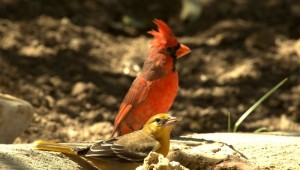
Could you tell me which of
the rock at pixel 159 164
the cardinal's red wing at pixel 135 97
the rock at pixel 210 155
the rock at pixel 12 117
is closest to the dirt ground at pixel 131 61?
the rock at pixel 12 117

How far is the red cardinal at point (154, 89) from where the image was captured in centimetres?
611

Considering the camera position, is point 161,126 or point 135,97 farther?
point 135,97

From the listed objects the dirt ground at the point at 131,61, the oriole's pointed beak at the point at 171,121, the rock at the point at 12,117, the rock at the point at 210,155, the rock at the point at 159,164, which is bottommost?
the rock at the point at 159,164

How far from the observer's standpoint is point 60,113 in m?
7.89

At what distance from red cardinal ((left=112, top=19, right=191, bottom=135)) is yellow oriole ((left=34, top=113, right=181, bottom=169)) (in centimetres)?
83

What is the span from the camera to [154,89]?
614 cm

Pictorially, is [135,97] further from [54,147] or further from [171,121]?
[54,147]

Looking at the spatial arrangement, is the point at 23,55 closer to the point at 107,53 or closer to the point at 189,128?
the point at 107,53

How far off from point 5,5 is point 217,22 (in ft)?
8.07

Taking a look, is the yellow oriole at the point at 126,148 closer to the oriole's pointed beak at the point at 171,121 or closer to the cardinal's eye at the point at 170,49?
the oriole's pointed beak at the point at 171,121

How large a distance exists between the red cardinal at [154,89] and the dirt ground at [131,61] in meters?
1.36

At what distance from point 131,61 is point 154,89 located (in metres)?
2.83

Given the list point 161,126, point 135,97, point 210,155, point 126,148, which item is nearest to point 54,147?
point 126,148

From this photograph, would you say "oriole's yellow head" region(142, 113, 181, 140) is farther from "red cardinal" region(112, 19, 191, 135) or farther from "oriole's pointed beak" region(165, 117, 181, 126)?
"red cardinal" region(112, 19, 191, 135)
